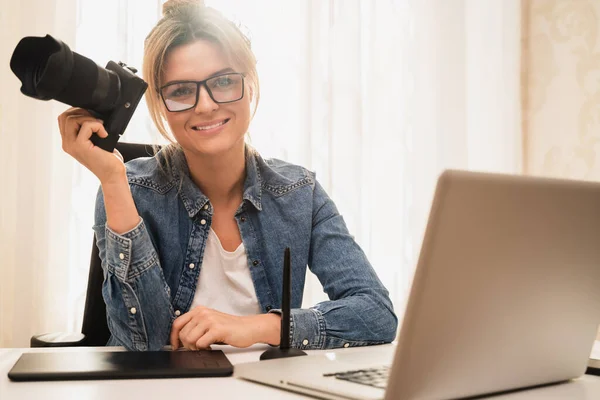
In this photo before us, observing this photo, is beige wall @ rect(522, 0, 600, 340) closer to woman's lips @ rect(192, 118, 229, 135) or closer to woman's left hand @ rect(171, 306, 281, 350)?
woman's lips @ rect(192, 118, 229, 135)

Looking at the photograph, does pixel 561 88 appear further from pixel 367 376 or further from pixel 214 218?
pixel 367 376

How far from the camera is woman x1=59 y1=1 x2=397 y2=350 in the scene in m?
1.02

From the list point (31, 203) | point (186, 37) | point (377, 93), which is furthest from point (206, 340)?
point (377, 93)

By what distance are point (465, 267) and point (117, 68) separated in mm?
621

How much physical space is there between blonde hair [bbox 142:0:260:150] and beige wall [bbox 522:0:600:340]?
58.4 inches

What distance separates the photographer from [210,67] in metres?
1.19

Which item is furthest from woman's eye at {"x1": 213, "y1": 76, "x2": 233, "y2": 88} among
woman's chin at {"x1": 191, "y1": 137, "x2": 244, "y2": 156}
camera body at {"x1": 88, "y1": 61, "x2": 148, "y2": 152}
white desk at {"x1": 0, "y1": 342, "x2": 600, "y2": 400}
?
white desk at {"x1": 0, "y1": 342, "x2": 600, "y2": 400}

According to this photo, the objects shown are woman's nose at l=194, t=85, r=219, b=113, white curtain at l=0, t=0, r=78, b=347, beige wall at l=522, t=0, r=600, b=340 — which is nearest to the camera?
woman's nose at l=194, t=85, r=219, b=113

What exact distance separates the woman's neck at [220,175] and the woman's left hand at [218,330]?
0.39m

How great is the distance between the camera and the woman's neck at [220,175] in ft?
4.12

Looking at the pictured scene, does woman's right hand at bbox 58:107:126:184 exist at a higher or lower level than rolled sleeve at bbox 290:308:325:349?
higher

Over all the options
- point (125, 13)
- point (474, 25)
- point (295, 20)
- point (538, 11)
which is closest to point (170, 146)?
point (125, 13)

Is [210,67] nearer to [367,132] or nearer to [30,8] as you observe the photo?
[30,8]

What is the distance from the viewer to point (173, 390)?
1.95 ft
